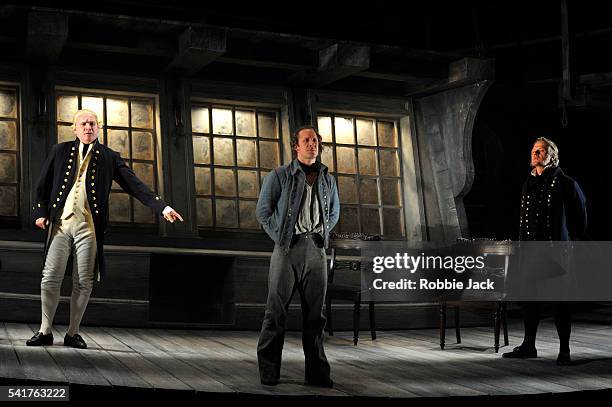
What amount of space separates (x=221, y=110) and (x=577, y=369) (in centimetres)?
461

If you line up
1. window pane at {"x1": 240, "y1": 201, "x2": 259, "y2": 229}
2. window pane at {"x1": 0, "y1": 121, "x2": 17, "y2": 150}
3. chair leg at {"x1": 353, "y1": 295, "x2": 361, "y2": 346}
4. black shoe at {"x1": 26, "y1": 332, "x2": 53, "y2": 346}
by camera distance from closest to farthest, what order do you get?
1. black shoe at {"x1": 26, "y1": 332, "x2": 53, "y2": 346}
2. chair leg at {"x1": 353, "y1": 295, "x2": 361, "y2": 346}
3. window pane at {"x1": 0, "y1": 121, "x2": 17, "y2": 150}
4. window pane at {"x1": 240, "y1": 201, "x2": 259, "y2": 229}

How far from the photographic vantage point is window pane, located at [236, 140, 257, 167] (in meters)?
9.45

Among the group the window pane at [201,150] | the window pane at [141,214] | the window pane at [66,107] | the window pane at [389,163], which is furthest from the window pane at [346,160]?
the window pane at [66,107]

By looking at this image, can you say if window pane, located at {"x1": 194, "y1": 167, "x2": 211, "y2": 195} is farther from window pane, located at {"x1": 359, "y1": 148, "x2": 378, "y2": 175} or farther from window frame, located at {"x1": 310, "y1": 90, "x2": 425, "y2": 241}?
window pane, located at {"x1": 359, "y1": 148, "x2": 378, "y2": 175}

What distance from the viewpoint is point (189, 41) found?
827 cm

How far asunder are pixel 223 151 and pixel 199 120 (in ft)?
1.31

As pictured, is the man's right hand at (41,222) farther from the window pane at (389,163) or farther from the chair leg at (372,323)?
the window pane at (389,163)

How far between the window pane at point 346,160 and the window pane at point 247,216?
1.09 m

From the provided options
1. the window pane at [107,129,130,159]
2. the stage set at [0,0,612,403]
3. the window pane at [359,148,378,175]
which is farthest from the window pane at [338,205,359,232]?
the window pane at [107,129,130,159]

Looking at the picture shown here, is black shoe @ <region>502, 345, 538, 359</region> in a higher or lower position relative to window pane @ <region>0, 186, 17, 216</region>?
lower

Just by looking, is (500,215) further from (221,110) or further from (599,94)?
(221,110)

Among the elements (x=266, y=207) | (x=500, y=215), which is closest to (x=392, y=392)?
A: (x=266, y=207)

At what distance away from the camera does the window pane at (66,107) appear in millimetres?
8805

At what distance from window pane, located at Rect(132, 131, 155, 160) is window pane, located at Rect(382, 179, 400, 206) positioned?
2597 millimetres
